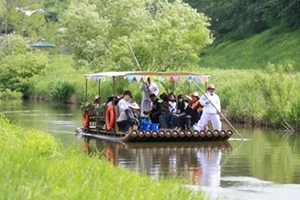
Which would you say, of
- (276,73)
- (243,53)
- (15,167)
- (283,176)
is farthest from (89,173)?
(243,53)

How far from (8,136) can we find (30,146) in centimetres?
176

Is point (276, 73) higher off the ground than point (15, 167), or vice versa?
point (276, 73)

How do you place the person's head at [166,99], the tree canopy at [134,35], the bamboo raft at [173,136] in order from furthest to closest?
the tree canopy at [134,35] < the person's head at [166,99] < the bamboo raft at [173,136]

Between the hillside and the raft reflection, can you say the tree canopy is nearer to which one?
the hillside

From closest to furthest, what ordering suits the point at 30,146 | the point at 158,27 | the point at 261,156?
the point at 30,146
the point at 261,156
the point at 158,27

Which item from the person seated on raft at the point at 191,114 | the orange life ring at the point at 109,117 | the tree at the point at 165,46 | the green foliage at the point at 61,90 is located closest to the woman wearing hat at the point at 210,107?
the person seated on raft at the point at 191,114

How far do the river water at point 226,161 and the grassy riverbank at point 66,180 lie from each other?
1.81 meters

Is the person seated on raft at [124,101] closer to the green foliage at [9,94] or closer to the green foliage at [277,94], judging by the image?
the green foliage at [277,94]

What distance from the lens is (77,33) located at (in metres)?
52.8

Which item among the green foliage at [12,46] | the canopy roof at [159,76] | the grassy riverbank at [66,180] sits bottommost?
the grassy riverbank at [66,180]

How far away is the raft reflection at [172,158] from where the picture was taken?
18.8 meters

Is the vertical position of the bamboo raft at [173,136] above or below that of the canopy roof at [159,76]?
below

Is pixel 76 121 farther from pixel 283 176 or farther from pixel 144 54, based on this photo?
pixel 283 176

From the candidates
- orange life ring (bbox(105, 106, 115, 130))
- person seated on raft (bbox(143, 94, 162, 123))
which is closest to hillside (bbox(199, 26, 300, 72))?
person seated on raft (bbox(143, 94, 162, 123))
